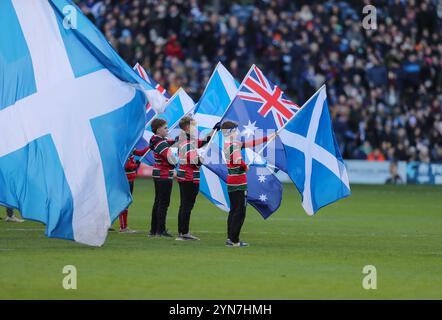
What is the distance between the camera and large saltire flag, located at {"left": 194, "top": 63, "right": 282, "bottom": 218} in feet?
62.6

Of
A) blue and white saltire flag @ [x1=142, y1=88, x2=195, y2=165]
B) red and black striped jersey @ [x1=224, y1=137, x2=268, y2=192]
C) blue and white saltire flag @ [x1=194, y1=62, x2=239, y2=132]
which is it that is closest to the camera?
red and black striped jersey @ [x1=224, y1=137, x2=268, y2=192]

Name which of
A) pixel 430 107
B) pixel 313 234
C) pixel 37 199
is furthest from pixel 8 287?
pixel 430 107

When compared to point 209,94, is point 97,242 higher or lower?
lower

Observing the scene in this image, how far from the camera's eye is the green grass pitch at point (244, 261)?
13297mm

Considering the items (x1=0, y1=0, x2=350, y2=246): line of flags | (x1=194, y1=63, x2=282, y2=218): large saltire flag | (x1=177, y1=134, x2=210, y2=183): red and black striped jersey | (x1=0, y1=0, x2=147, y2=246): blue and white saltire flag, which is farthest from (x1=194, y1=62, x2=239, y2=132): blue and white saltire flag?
(x1=0, y1=0, x2=147, y2=246): blue and white saltire flag

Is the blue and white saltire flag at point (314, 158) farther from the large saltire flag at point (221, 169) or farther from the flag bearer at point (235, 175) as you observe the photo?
the flag bearer at point (235, 175)

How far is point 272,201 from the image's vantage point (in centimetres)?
1936

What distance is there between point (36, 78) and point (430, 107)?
71.4ft

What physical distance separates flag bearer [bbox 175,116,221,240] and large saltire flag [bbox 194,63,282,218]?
245 millimetres

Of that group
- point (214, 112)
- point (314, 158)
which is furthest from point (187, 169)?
point (214, 112)

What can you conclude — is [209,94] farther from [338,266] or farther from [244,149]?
[338,266]

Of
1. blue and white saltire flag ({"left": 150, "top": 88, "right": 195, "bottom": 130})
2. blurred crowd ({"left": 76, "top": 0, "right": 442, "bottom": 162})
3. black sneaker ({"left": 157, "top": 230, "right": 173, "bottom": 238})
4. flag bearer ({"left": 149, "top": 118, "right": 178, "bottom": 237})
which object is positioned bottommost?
black sneaker ({"left": 157, "top": 230, "right": 173, "bottom": 238})

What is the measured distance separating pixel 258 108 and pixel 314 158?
5.99 feet

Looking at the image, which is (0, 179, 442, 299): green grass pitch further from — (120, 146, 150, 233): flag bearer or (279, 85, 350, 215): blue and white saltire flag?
(279, 85, 350, 215): blue and white saltire flag
